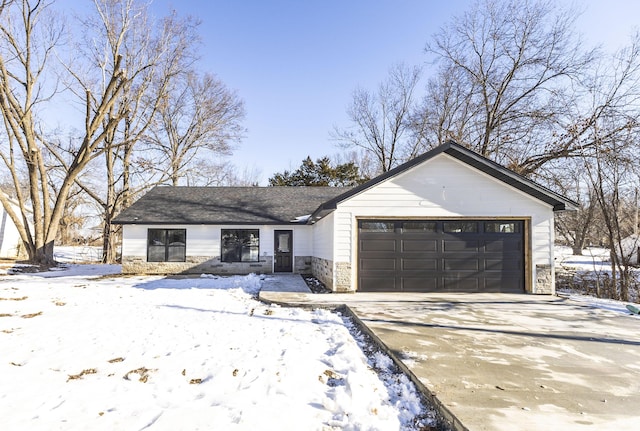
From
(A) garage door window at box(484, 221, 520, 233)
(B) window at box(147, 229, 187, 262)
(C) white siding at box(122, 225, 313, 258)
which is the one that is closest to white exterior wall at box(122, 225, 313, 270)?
(C) white siding at box(122, 225, 313, 258)

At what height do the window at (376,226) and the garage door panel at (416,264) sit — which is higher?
the window at (376,226)

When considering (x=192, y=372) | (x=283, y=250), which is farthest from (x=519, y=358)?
(x=283, y=250)

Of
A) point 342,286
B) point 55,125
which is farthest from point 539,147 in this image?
point 55,125

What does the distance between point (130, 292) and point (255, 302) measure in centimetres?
381

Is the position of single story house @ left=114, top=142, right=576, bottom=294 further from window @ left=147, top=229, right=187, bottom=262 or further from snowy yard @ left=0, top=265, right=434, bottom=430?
window @ left=147, top=229, right=187, bottom=262

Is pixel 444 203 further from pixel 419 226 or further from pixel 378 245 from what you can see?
pixel 378 245

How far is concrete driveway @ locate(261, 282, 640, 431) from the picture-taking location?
282 centimetres

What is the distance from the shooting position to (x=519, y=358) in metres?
4.17

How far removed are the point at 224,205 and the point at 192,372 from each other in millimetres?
11810

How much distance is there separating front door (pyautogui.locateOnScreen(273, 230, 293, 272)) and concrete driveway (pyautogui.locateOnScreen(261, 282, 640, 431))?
249 inches

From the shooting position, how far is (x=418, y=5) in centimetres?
1192

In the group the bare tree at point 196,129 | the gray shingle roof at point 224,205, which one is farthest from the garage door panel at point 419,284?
the bare tree at point 196,129

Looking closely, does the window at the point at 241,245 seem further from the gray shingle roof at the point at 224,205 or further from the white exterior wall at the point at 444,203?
the white exterior wall at the point at 444,203

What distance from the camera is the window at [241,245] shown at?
46.0 feet
